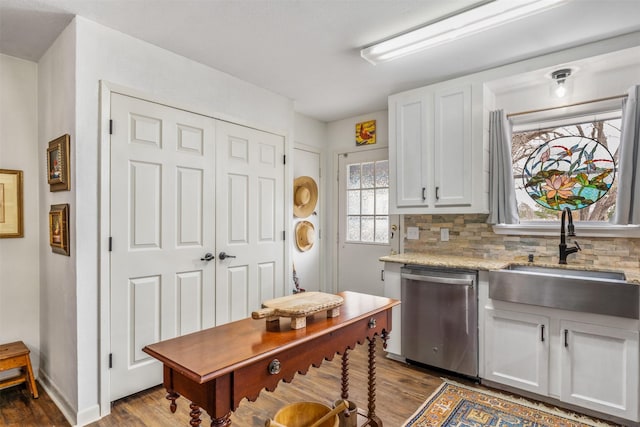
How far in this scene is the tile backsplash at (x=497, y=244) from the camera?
2.58m

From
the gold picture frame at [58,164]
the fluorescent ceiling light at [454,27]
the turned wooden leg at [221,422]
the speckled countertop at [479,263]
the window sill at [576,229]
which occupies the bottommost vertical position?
the turned wooden leg at [221,422]

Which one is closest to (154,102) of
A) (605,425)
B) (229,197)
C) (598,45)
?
(229,197)

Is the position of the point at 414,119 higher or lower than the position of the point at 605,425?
higher

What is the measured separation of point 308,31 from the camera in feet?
7.74

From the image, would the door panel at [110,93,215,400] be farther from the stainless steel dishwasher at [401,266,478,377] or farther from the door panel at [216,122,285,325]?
the stainless steel dishwasher at [401,266,478,377]

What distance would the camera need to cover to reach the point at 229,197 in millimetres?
3076

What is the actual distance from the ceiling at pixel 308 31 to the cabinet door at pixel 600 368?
1925 mm

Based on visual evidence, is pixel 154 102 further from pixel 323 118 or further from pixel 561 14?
pixel 561 14

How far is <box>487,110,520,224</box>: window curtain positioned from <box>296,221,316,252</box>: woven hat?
2037mm

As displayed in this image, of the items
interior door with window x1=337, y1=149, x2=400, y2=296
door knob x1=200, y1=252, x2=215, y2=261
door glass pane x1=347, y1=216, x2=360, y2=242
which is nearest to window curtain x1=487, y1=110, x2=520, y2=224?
interior door with window x1=337, y1=149, x2=400, y2=296

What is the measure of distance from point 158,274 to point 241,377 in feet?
5.41

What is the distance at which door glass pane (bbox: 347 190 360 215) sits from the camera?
172 inches

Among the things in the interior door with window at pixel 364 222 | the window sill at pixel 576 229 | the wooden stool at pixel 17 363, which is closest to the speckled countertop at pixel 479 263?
the window sill at pixel 576 229

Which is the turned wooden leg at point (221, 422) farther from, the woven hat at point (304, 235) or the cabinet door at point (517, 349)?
the woven hat at point (304, 235)
